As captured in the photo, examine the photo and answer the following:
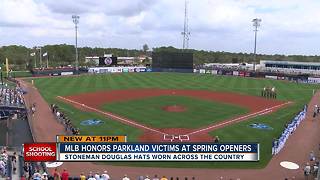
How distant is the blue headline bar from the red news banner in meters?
0.74

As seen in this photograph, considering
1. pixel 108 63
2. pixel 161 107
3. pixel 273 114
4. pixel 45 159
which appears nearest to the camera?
pixel 45 159

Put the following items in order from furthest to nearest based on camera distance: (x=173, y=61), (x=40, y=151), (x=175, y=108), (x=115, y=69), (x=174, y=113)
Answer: (x=115, y=69) < (x=173, y=61) < (x=175, y=108) < (x=174, y=113) < (x=40, y=151)

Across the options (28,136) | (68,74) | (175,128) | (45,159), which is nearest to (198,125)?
(175,128)

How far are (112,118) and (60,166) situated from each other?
46.2 ft

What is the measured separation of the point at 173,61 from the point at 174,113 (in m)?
52.0

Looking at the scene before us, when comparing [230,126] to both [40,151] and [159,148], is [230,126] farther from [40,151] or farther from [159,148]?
[40,151]

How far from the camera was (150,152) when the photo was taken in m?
18.7

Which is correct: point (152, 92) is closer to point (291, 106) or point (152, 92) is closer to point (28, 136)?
point (291, 106)

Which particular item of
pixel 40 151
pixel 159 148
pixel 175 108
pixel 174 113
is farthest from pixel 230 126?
pixel 40 151

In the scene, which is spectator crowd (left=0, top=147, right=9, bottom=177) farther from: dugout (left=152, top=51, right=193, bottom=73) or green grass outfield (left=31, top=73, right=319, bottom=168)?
dugout (left=152, top=51, right=193, bottom=73)

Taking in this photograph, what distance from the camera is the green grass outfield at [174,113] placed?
121 feet

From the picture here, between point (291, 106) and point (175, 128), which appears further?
point (291, 106)

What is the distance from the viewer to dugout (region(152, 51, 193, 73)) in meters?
91.2

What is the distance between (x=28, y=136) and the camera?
110ft
